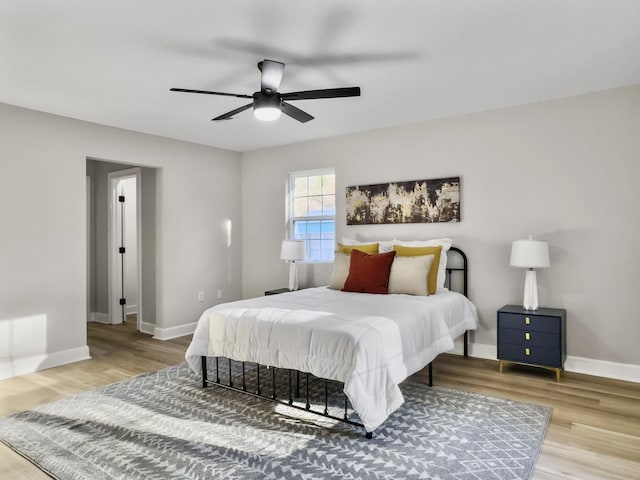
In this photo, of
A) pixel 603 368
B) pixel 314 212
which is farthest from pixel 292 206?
pixel 603 368

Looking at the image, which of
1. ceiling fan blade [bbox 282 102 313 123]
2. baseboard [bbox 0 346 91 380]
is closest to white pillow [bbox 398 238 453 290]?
ceiling fan blade [bbox 282 102 313 123]

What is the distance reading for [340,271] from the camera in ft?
14.6

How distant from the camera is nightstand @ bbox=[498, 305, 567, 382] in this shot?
3586mm

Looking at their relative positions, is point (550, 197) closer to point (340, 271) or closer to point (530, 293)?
point (530, 293)

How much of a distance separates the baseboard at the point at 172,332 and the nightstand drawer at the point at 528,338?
3.76 meters

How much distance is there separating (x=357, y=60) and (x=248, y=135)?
97.8 inches

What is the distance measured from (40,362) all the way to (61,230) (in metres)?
1.29

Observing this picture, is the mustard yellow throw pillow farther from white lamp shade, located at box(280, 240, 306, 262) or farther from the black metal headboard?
white lamp shade, located at box(280, 240, 306, 262)

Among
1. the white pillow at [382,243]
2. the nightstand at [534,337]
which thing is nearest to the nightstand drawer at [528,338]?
the nightstand at [534,337]

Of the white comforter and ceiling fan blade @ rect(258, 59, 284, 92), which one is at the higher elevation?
ceiling fan blade @ rect(258, 59, 284, 92)

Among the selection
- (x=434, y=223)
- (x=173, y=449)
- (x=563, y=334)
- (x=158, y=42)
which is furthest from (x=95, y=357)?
(x=563, y=334)

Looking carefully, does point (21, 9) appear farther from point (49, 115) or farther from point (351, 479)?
point (351, 479)

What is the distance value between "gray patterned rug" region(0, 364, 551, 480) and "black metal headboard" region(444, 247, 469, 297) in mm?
1343

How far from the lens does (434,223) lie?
4602 mm
